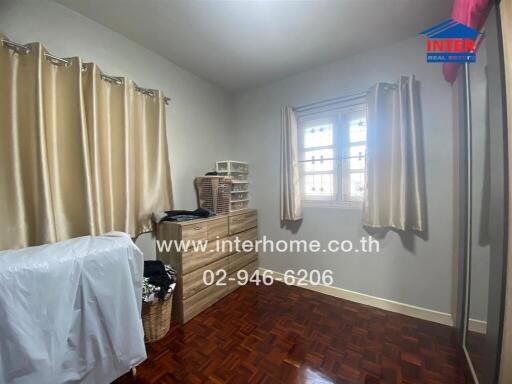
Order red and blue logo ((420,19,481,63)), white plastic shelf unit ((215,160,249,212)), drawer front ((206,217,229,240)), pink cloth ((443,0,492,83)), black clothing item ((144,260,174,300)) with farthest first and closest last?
white plastic shelf unit ((215,160,249,212)) < drawer front ((206,217,229,240)) < black clothing item ((144,260,174,300)) < red and blue logo ((420,19,481,63)) < pink cloth ((443,0,492,83))

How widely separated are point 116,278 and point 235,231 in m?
1.33

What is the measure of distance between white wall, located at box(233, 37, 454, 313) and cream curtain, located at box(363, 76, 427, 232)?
118 mm

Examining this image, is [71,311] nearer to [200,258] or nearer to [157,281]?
[157,281]

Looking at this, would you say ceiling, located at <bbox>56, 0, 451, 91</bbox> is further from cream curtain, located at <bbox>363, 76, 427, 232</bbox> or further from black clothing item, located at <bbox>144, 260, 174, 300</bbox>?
black clothing item, located at <bbox>144, 260, 174, 300</bbox>

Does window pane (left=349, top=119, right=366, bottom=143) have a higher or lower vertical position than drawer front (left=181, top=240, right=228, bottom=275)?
higher

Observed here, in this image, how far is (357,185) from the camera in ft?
6.88

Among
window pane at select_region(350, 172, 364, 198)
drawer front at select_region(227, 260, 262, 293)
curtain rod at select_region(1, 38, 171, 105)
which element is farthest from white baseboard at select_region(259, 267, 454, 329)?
curtain rod at select_region(1, 38, 171, 105)

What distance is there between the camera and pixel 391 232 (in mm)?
1908

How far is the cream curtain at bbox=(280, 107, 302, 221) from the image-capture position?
7.62 feet

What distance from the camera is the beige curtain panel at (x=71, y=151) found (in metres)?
1.20

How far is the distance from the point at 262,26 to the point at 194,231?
1.83 m

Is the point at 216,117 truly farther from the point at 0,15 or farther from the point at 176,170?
the point at 0,15

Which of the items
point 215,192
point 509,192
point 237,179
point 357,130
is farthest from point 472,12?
point 237,179

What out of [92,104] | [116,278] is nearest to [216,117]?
[92,104]
